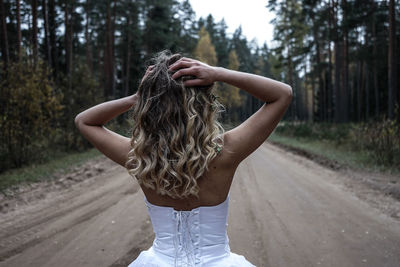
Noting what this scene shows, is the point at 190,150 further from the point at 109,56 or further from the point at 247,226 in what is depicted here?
the point at 109,56

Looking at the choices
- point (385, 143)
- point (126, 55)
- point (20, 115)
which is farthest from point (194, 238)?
point (126, 55)

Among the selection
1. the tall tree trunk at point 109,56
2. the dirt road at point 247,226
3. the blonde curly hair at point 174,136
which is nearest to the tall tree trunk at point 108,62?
the tall tree trunk at point 109,56

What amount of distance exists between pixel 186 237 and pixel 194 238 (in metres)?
0.04

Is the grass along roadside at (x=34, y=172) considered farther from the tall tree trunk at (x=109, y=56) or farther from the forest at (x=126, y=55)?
the tall tree trunk at (x=109, y=56)

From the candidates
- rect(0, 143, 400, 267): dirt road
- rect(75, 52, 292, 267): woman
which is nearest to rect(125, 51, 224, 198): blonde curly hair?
rect(75, 52, 292, 267): woman

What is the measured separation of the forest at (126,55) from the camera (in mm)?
10344

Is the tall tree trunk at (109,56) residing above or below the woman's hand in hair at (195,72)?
above

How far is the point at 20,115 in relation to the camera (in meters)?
10.2

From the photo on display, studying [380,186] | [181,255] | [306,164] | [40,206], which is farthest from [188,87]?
[306,164]

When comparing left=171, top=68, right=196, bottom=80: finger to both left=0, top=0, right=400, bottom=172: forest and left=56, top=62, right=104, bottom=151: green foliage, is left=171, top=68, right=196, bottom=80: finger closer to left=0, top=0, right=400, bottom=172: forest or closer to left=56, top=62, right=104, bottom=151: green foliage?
left=0, top=0, right=400, bottom=172: forest

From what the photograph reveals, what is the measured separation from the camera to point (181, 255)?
163 centimetres

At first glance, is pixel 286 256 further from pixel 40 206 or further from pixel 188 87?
pixel 40 206

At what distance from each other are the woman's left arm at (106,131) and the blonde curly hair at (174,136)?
190 millimetres

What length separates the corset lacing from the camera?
5.31 ft
